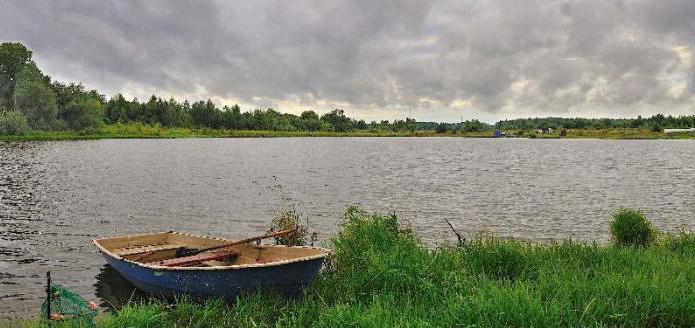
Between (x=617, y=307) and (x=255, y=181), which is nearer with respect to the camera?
(x=617, y=307)

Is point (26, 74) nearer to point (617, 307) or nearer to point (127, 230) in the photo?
point (127, 230)

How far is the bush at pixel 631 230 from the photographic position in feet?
59.8

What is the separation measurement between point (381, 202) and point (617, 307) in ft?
89.5

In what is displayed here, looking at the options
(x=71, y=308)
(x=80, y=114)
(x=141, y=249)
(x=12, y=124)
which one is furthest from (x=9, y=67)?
(x=71, y=308)

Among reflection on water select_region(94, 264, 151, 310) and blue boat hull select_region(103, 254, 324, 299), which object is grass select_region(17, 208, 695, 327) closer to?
blue boat hull select_region(103, 254, 324, 299)

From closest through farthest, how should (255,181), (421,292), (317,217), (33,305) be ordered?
(421,292), (33,305), (317,217), (255,181)

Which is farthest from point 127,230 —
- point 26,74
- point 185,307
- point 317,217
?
point 26,74

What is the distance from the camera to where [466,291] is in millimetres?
10398

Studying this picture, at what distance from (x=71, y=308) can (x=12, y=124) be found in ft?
407

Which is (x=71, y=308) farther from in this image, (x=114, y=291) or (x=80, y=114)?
(x=80, y=114)

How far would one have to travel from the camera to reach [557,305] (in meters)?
8.48

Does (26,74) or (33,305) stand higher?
(26,74)

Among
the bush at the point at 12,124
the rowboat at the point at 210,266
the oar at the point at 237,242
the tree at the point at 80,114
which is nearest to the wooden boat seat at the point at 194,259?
the rowboat at the point at 210,266

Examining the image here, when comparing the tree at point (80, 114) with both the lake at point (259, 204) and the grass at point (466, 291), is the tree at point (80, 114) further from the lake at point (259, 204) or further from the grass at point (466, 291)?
the grass at point (466, 291)
